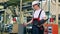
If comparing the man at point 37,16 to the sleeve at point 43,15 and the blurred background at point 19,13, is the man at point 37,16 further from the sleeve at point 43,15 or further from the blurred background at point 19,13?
the blurred background at point 19,13

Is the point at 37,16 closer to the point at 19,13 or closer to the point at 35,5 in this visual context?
the point at 35,5

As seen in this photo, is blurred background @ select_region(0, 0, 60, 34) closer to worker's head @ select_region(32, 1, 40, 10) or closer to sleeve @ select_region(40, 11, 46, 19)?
worker's head @ select_region(32, 1, 40, 10)

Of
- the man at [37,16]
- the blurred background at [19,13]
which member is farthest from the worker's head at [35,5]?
the blurred background at [19,13]

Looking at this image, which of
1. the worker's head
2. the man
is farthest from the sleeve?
the worker's head

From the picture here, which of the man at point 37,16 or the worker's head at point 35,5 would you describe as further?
the worker's head at point 35,5

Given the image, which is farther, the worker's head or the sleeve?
the worker's head

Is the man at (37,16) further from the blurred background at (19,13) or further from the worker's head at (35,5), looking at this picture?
the blurred background at (19,13)

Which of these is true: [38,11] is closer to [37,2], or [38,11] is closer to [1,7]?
[37,2]

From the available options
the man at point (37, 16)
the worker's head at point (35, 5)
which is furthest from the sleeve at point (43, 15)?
the worker's head at point (35, 5)

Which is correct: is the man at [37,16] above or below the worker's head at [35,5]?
below

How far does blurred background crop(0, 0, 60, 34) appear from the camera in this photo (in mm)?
4750

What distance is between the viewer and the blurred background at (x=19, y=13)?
4750 mm

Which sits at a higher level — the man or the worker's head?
the worker's head

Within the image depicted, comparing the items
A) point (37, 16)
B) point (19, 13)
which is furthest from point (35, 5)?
point (19, 13)
